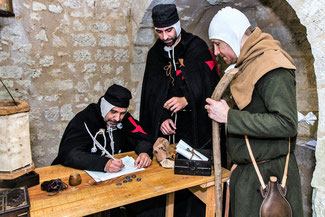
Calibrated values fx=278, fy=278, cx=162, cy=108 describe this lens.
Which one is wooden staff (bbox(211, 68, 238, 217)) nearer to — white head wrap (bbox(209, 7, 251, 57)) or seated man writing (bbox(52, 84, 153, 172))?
white head wrap (bbox(209, 7, 251, 57))

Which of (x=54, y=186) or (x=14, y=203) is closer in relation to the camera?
(x=14, y=203)

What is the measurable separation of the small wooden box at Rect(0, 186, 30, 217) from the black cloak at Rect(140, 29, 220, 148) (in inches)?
57.9

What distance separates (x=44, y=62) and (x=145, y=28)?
55.8 inches

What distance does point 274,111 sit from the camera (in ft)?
5.10

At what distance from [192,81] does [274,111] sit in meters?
1.35

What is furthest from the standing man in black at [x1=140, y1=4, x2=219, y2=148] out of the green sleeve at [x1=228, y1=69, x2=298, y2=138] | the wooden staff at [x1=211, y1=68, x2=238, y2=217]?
the green sleeve at [x1=228, y1=69, x2=298, y2=138]

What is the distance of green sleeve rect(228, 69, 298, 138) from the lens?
1528 mm

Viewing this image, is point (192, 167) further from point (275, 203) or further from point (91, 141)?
point (91, 141)

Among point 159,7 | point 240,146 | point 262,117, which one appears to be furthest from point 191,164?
point 159,7

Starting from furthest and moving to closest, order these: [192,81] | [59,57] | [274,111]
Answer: [59,57]
[192,81]
[274,111]

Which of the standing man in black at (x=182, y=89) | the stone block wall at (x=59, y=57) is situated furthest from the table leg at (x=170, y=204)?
the stone block wall at (x=59, y=57)

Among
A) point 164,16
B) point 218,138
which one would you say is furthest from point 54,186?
point 164,16

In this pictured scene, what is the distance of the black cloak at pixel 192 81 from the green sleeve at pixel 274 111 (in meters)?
1.18

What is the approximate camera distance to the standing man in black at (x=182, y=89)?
109 inches
